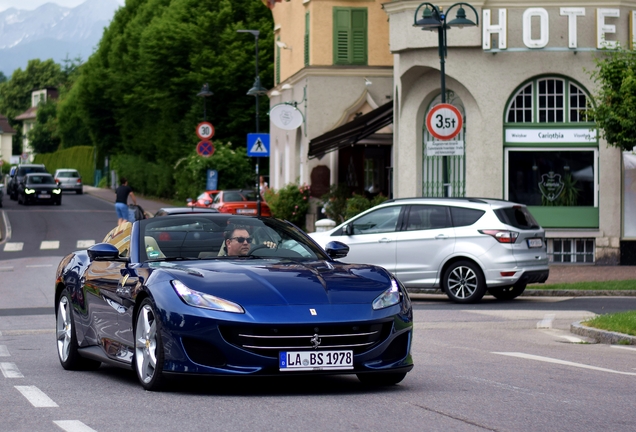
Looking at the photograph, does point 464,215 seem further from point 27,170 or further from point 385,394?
point 27,170

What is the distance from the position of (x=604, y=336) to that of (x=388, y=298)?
19.7 ft

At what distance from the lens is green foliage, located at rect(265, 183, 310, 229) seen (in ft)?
130

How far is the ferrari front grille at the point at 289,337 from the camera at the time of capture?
8047 mm

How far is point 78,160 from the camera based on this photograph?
379 feet

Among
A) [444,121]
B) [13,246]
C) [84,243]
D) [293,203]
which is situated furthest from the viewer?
[293,203]

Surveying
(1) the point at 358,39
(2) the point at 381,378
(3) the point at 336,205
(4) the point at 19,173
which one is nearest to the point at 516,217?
(2) the point at 381,378

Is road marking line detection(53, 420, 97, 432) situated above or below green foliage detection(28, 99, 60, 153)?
below

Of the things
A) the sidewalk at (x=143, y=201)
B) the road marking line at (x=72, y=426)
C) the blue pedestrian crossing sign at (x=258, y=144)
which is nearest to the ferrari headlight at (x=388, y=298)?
the road marking line at (x=72, y=426)

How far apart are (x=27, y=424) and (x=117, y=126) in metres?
84.1

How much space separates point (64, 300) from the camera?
1085 centimetres

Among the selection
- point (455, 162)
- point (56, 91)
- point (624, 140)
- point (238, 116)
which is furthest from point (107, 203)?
point (56, 91)

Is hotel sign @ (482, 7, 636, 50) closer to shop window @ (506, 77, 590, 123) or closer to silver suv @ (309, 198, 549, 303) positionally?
shop window @ (506, 77, 590, 123)

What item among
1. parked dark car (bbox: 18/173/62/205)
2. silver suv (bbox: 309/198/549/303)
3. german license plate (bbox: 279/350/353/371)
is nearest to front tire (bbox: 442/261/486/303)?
silver suv (bbox: 309/198/549/303)

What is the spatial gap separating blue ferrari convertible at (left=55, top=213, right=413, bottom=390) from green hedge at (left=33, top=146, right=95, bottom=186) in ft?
326
